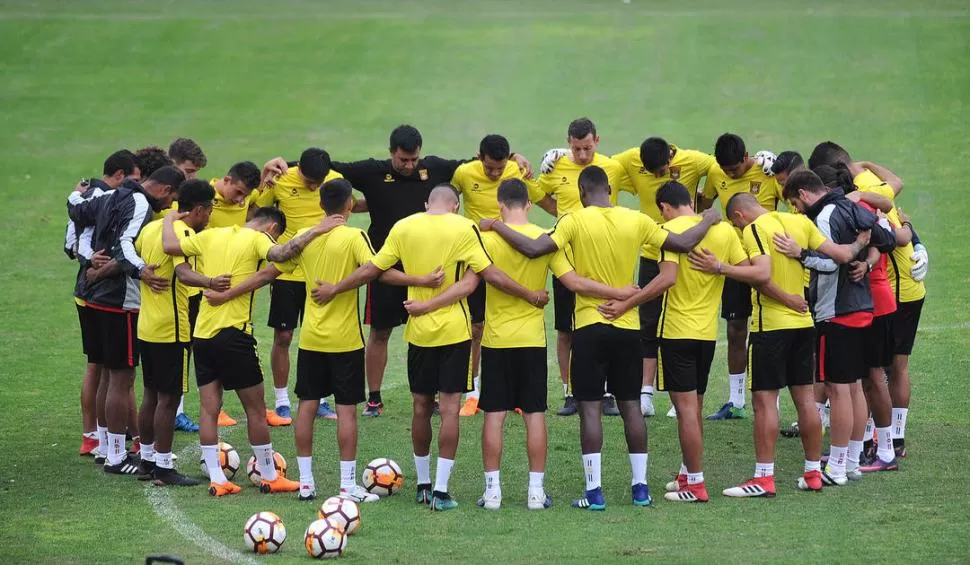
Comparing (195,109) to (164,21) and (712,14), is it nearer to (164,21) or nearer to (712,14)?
(164,21)

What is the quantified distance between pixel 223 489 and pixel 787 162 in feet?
19.9

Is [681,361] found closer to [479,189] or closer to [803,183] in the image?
[803,183]

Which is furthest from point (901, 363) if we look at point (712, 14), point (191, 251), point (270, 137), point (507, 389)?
point (712, 14)

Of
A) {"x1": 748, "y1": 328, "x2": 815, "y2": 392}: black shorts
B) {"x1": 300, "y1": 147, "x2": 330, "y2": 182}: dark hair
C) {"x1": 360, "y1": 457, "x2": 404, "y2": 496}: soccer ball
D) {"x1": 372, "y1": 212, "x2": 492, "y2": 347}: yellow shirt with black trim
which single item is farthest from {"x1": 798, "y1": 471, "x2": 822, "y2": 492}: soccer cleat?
{"x1": 300, "y1": 147, "x2": 330, "y2": 182}: dark hair

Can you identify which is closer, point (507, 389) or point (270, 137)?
point (507, 389)

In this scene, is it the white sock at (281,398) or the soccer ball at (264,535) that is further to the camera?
the white sock at (281,398)

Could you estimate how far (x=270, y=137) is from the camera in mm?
27234

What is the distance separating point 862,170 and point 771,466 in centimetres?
317

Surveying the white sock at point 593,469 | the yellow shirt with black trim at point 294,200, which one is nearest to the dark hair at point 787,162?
the white sock at point 593,469

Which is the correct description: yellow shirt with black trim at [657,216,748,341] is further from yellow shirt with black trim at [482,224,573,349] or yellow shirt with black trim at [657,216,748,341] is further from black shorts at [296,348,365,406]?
black shorts at [296,348,365,406]

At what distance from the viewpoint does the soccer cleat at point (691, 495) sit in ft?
34.4

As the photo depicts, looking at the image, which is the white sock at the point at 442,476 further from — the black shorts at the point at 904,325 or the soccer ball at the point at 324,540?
the black shorts at the point at 904,325

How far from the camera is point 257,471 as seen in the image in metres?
11.0

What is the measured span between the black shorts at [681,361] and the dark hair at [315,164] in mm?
3933
